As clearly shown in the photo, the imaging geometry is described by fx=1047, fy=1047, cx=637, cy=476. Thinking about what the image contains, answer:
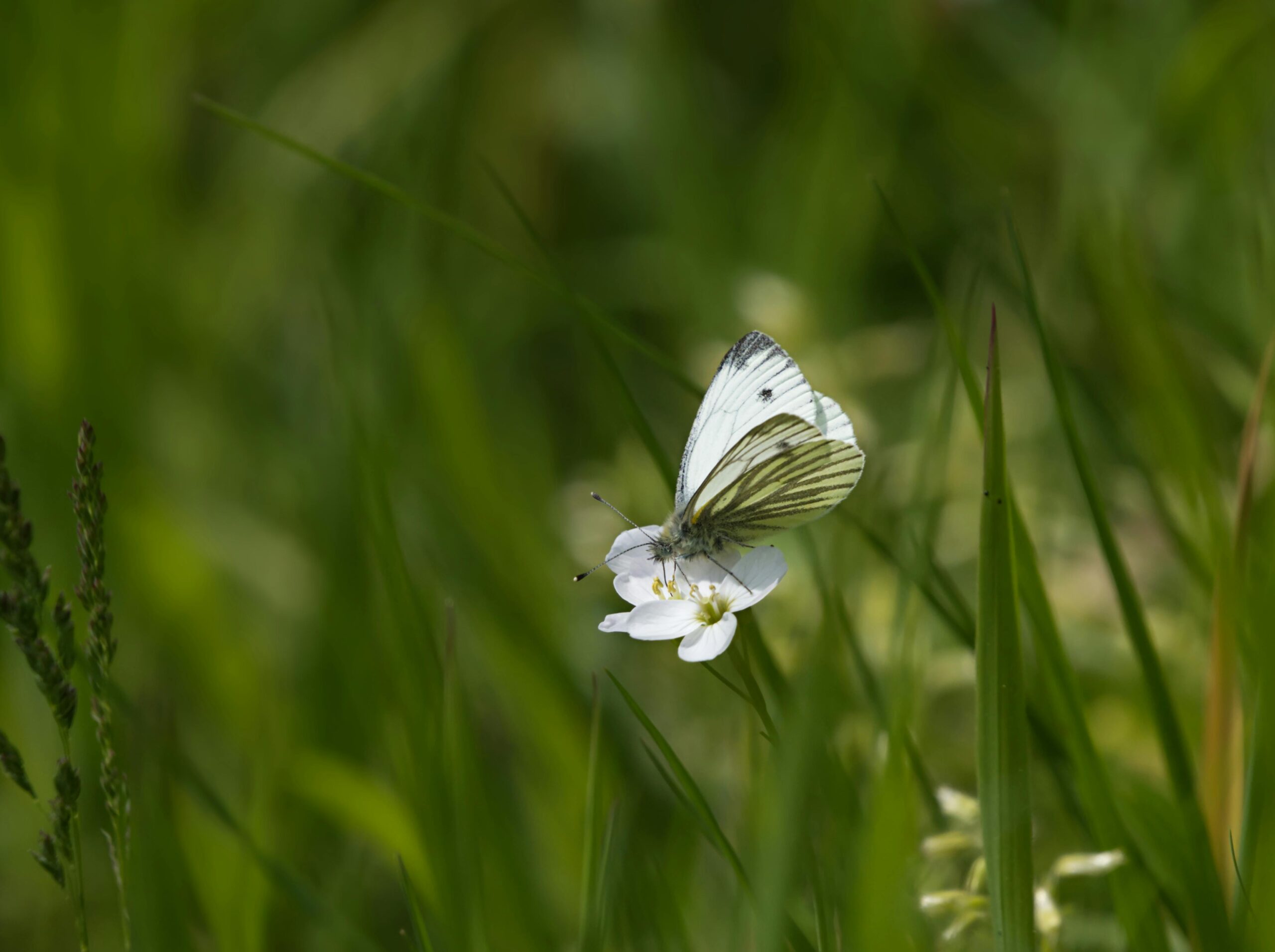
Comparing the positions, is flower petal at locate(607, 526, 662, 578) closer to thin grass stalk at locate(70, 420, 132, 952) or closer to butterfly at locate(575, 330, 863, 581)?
butterfly at locate(575, 330, 863, 581)

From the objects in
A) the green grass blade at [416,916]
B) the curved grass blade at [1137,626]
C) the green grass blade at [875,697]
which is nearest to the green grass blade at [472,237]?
the green grass blade at [875,697]

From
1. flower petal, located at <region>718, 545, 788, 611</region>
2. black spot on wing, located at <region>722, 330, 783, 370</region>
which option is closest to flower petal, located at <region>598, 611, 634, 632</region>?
flower petal, located at <region>718, 545, 788, 611</region>

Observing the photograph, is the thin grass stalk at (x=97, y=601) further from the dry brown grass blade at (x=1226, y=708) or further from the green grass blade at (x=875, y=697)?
the dry brown grass blade at (x=1226, y=708)

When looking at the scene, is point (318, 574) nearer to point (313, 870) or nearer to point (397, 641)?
point (313, 870)

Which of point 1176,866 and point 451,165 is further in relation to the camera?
point 451,165

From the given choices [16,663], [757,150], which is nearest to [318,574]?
[16,663]

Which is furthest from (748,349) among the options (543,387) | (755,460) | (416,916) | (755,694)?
(543,387)

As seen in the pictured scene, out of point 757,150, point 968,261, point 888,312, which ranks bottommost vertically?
point 968,261
